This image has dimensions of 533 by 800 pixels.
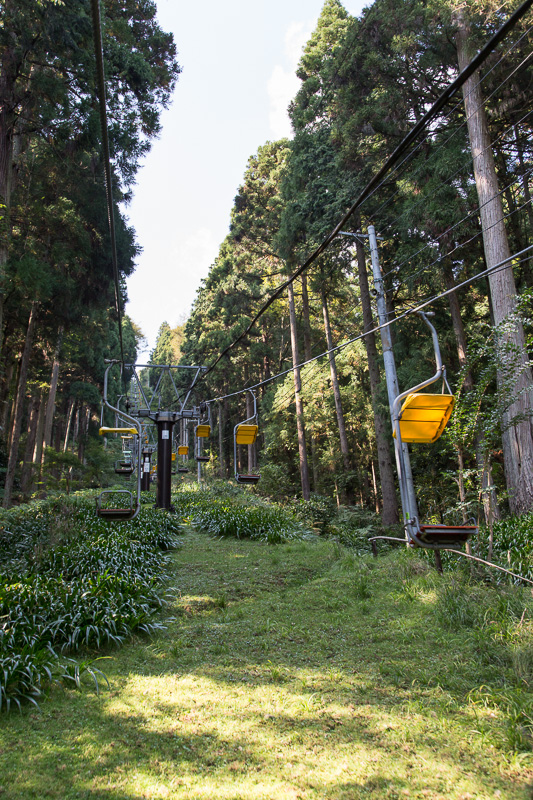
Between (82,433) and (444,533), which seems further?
(82,433)

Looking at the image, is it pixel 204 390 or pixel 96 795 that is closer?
pixel 96 795

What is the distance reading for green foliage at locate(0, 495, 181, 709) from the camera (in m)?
3.79

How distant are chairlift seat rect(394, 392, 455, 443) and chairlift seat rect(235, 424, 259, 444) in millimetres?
5026

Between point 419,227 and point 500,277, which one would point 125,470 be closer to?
point 419,227

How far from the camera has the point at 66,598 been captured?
15.9 feet

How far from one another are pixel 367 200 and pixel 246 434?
8.50 metres

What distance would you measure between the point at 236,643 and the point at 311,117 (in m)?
18.0

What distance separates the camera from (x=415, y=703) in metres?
3.45

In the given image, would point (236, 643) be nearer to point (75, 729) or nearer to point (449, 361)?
point (75, 729)

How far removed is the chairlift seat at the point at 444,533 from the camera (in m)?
4.49

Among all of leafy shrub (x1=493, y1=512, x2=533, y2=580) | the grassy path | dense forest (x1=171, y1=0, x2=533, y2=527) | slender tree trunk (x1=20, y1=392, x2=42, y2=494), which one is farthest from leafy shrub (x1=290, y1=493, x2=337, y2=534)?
slender tree trunk (x1=20, y1=392, x2=42, y2=494)

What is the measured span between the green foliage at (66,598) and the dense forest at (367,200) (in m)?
3.76

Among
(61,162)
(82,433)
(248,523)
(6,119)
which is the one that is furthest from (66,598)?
(82,433)

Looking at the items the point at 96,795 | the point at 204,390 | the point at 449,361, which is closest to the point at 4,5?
the point at 96,795
